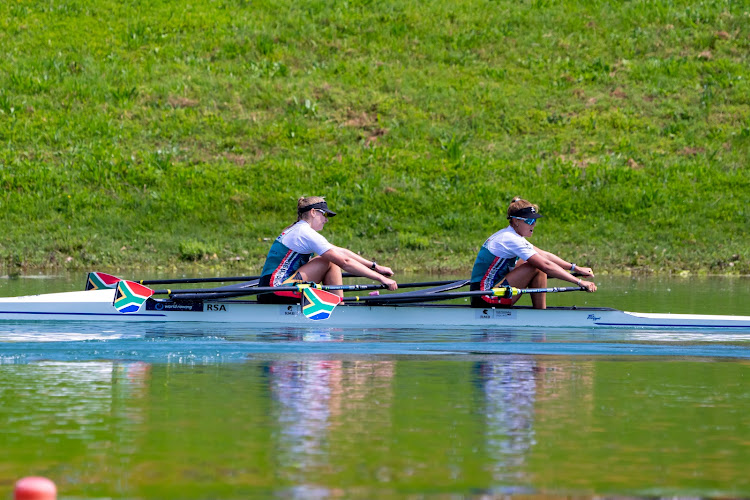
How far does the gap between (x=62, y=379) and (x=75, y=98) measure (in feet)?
90.6

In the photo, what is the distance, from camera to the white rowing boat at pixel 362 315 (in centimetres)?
1480

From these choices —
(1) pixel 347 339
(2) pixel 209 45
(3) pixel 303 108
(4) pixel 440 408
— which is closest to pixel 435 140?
(3) pixel 303 108

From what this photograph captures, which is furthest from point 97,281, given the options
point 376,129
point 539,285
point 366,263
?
point 376,129

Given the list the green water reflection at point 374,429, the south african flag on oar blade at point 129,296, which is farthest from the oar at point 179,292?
the green water reflection at point 374,429

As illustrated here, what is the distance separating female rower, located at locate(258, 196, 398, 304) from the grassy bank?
39.3ft

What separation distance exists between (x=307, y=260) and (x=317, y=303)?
108 cm

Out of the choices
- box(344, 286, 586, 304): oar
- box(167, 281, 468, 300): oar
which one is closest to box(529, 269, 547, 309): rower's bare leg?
box(344, 286, 586, 304): oar

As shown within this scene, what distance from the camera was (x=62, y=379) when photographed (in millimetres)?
10328

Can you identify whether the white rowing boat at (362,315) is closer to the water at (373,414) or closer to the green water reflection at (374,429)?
the water at (373,414)

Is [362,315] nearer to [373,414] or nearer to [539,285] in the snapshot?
[539,285]

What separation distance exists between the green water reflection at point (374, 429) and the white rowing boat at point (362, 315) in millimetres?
3289

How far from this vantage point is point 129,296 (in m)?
14.9

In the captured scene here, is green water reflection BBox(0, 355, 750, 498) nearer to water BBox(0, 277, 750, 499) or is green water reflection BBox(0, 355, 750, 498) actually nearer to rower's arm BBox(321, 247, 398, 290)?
water BBox(0, 277, 750, 499)

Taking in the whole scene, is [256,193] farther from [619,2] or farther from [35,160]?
[619,2]
